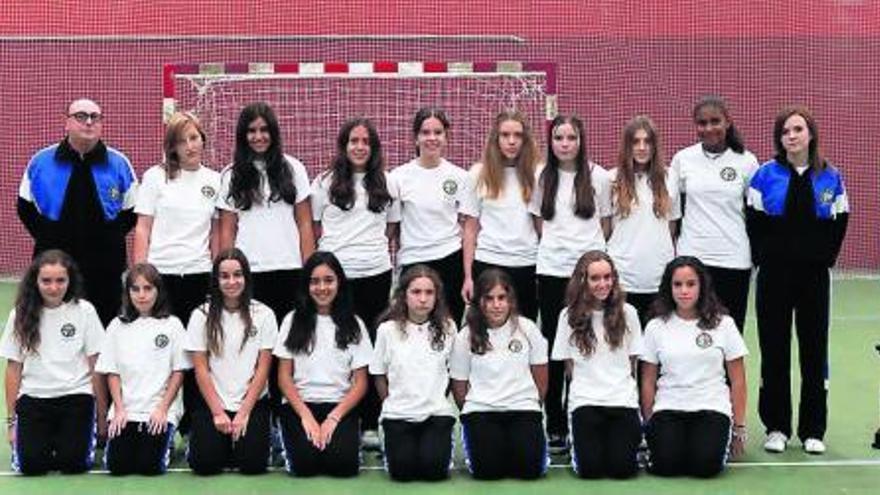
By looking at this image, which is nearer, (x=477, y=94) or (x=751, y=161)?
(x=751, y=161)

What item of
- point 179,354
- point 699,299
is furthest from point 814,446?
point 179,354

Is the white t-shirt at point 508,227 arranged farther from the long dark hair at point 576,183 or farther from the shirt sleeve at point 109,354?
the shirt sleeve at point 109,354

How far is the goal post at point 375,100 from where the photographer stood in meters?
10.9

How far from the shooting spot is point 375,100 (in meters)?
11.6

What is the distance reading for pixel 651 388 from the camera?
575cm

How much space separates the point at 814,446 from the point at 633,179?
1460 mm

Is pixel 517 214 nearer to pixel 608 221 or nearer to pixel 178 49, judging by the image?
pixel 608 221

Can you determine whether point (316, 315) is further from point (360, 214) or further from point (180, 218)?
point (180, 218)

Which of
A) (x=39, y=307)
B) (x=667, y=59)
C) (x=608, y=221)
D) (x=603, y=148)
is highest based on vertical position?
(x=667, y=59)

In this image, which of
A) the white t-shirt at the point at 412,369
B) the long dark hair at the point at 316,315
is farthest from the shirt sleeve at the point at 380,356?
the long dark hair at the point at 316,315

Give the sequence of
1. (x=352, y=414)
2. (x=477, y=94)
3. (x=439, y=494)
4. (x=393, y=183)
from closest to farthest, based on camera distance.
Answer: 1. (x=439, y=494)
2. (x=352, y=414)
3. (x=393, y=183)
4. (x=477, y=94)

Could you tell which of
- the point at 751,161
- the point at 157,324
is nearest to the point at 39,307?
the point at 157,324

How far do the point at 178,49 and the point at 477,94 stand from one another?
9.10 feet

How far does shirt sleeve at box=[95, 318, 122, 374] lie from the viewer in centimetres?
569
